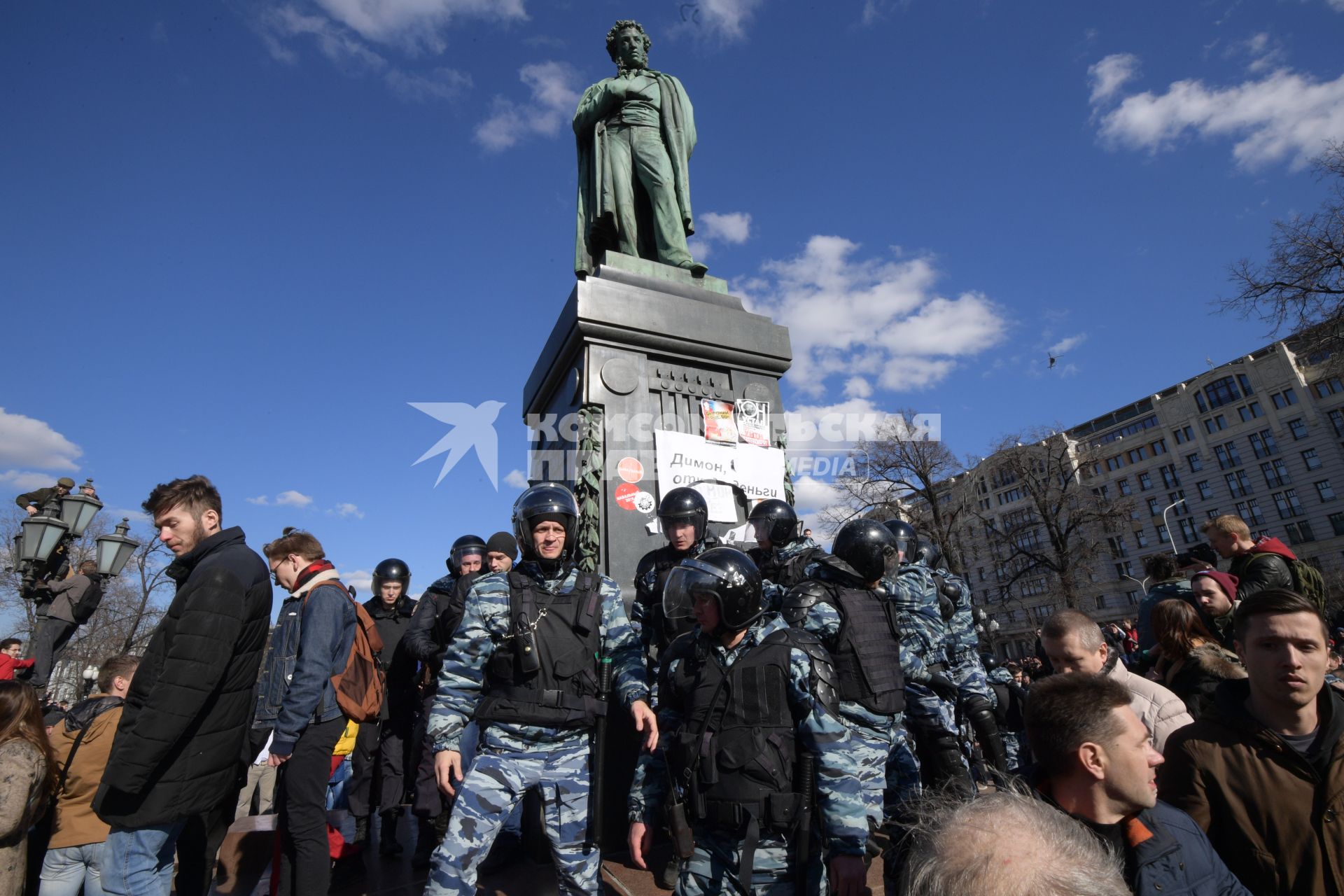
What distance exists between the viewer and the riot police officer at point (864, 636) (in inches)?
140

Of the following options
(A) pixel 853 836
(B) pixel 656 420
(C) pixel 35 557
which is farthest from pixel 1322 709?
(C) pixel 35 557

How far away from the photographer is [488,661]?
10.5ft

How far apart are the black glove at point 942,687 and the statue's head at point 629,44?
7545mm

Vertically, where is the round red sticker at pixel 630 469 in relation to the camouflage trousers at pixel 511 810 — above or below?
→ above

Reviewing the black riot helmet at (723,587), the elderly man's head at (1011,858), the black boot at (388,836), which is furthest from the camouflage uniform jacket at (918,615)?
the black boot at (388,836)

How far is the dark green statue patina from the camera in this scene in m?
7.56

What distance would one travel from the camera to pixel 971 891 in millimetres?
1122

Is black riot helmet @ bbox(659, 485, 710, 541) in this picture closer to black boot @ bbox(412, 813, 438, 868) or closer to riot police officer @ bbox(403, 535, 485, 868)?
riot police officer @ bbox(403, 535, 485, 868)

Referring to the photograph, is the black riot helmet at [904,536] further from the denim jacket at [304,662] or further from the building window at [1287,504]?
the building window at [1287,504]

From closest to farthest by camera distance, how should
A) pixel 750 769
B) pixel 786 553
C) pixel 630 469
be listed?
pixel 750 769 → pixel 786 553 → pixel 630 469

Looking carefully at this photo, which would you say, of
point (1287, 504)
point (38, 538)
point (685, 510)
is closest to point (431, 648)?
point (685, 510)

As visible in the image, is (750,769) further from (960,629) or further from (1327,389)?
(1327,389)

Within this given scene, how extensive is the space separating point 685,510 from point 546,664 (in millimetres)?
1717

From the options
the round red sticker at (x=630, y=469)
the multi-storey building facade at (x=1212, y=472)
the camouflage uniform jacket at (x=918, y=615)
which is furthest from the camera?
the multi-storey building facade at (x=1212, y=472)
